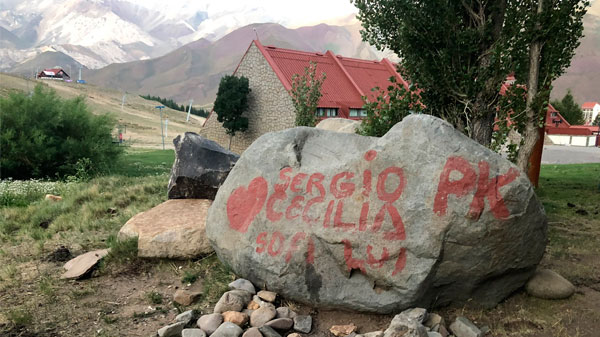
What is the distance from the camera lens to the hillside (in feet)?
165

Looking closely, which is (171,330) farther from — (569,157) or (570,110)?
(570,110)

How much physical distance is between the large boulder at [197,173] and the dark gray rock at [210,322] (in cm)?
375

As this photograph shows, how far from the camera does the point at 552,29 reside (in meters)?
7.88

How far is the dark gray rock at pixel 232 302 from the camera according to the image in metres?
5.23

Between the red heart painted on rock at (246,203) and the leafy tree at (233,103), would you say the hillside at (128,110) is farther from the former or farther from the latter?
the red heart painted on rock at (246,203)

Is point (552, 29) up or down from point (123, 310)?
up

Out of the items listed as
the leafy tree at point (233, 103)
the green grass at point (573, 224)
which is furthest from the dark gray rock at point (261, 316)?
the leafy tree at point (233, 103)

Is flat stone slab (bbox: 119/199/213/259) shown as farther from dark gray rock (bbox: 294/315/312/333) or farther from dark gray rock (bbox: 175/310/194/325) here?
dark gray rock (bbox: 294/315/312/333)

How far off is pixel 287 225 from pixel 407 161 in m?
1.67

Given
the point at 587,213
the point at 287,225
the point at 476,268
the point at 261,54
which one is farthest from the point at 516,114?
the point at 261,54

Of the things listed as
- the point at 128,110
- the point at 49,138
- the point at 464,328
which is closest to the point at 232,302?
the point at 464,328

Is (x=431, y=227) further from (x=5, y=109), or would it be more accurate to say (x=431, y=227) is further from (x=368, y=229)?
(x=5, y=109)

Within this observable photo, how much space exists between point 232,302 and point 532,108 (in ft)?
21.0

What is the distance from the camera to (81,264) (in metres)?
6.79
